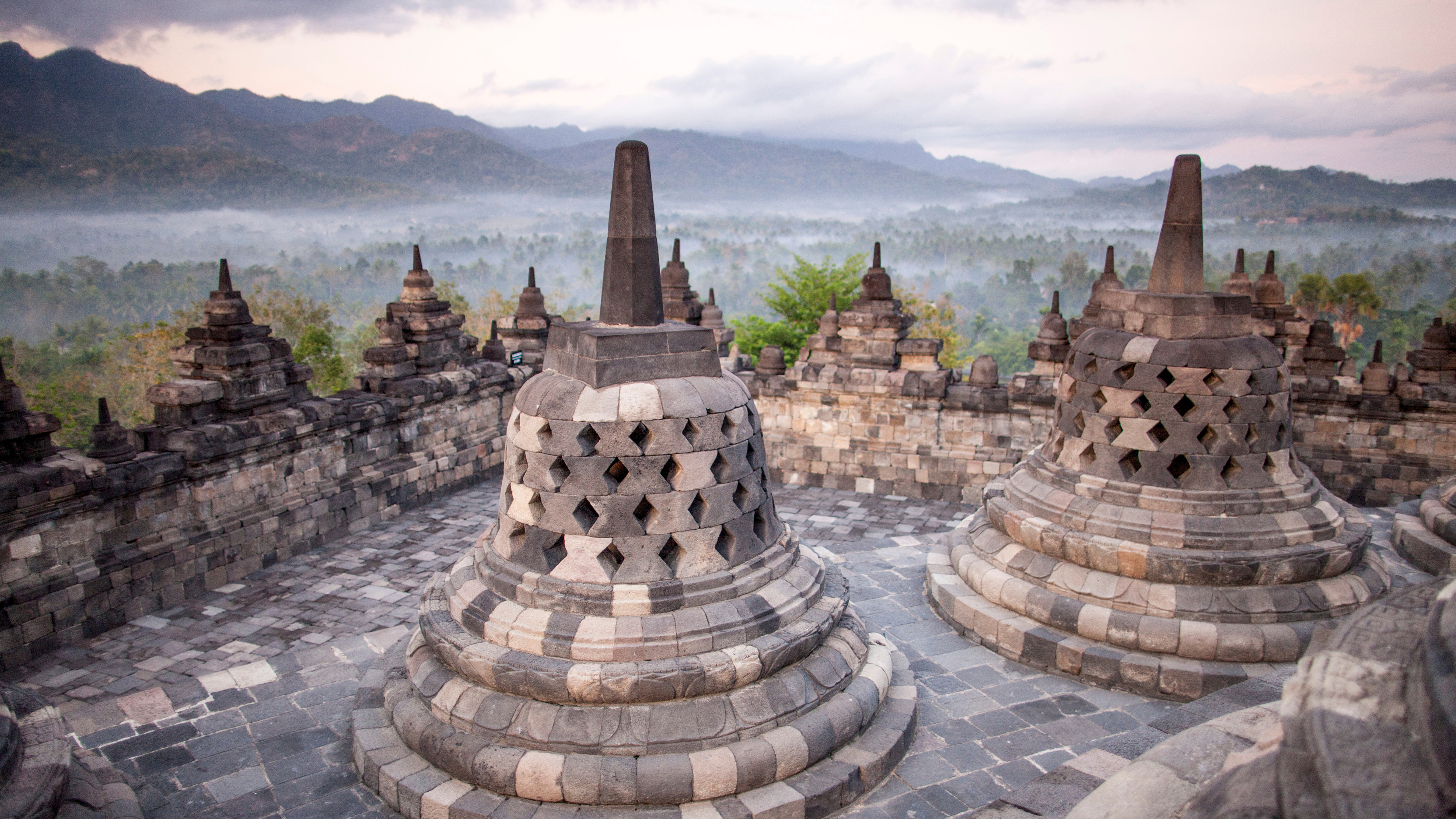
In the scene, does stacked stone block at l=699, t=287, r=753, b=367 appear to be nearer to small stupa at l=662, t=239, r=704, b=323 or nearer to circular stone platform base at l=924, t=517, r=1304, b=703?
small stupa at l=662, t=239, r=704, b=323

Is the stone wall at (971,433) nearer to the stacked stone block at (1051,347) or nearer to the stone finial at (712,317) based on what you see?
the stacked stone block at (1051,347)

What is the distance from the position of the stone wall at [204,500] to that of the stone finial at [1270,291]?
489 inches

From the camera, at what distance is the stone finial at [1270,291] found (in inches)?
527

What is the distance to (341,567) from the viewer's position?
32.7 ft

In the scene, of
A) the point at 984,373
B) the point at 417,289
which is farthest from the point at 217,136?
the point at 984,373

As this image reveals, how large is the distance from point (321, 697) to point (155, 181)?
315 feet

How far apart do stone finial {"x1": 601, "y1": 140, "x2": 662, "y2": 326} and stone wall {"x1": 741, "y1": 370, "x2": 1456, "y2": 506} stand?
6.49 meters

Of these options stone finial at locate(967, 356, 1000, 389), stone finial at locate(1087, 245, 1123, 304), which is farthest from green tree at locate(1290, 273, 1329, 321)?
stone finial at locate(967, 356, 1000, 389)

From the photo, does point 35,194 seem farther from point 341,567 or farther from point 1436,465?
point 1436,465

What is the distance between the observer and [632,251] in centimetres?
575

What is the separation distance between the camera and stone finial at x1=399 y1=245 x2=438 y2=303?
12.6 metres

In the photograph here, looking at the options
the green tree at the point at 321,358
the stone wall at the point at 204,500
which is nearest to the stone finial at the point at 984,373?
the stone wall at the point at 204,500

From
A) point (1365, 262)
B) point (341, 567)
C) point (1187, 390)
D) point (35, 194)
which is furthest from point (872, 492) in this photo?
point (1365, 262)

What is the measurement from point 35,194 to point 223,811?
8435cm
